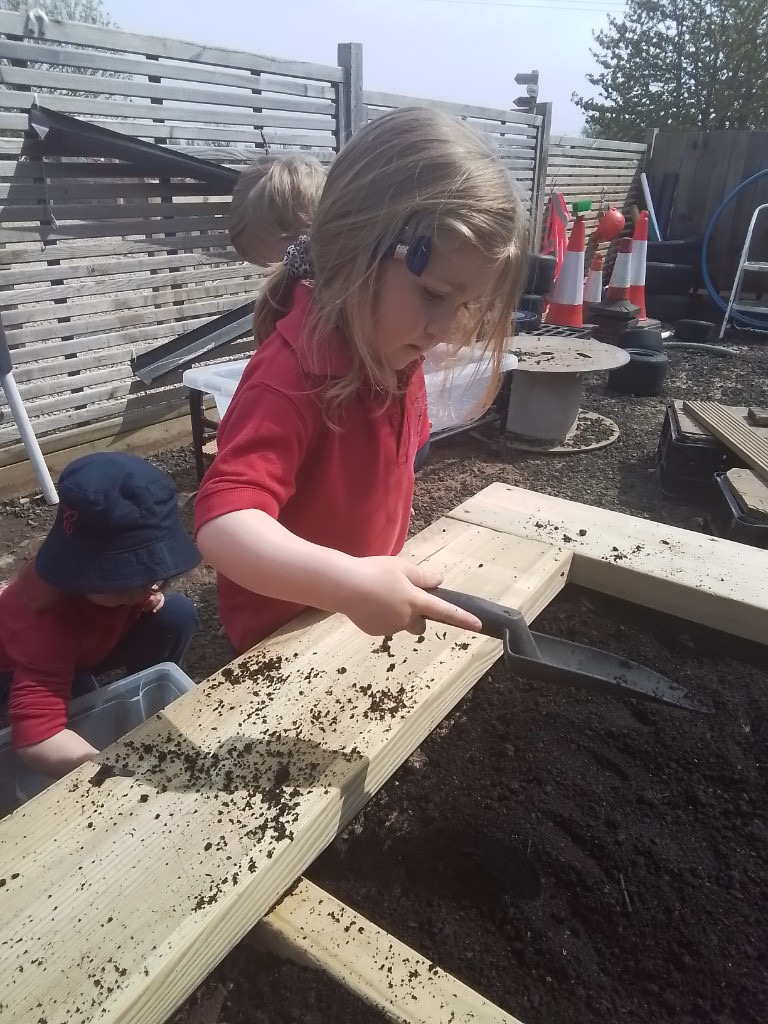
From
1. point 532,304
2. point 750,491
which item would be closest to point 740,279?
point 532,304

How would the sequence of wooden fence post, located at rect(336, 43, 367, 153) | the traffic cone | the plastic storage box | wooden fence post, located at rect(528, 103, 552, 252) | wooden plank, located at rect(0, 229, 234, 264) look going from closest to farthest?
the plastic storage box
wooden plank, located at rect(0, 229, 234, 264)
wooden fence post, located at rect(336, 43, 367, 153)
the traffic cone
wooden fence post, located at rect(528, 103, 552, 252)

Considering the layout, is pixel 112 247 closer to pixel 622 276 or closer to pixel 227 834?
pixel 227 834

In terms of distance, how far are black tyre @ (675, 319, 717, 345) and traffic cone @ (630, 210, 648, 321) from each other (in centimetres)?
52

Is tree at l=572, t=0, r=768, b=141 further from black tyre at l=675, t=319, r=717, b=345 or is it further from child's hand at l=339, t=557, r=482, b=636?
child's hand at l=339, t=557, r=482, b=636

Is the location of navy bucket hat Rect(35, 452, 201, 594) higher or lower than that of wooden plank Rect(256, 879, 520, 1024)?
higher

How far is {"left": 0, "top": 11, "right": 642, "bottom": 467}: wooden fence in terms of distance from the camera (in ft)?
11.8

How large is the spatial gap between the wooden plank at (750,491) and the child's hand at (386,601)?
8.41ft

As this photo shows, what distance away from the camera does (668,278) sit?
373 inches

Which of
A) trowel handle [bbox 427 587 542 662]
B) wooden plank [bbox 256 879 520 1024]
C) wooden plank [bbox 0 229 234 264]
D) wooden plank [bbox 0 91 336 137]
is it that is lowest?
wooden plank [bbox 256 879 520 1024]

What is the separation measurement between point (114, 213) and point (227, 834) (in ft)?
13.4

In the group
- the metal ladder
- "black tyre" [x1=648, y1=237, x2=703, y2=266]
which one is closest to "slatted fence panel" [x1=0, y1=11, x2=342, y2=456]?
the metal ladder

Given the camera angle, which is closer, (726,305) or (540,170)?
(540,170)

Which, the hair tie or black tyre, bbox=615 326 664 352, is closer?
the hair tie

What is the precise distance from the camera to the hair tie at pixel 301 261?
3.96 ft
